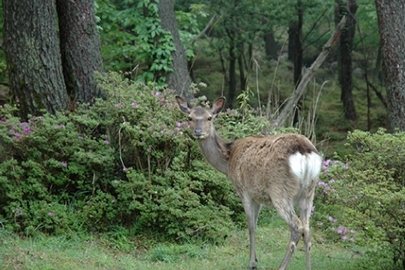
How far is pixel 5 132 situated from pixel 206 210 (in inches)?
111

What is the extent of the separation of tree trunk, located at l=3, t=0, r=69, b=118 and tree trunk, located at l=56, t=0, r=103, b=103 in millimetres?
498

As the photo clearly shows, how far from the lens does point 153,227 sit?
9.02m

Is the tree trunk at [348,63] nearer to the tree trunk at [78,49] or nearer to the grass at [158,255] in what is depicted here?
the tree trunk at [78,49]

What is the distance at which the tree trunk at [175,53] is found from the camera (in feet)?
46.7

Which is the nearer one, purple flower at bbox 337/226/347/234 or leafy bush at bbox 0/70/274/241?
purple flower at bbox 337/226/347/234

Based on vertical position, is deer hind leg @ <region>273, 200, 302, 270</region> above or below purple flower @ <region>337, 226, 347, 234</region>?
above

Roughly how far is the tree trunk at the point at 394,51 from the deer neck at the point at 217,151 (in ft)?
10.1

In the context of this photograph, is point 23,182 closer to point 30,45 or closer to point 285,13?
point 30,45

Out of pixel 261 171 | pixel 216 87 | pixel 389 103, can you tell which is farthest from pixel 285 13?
pixel 261 171

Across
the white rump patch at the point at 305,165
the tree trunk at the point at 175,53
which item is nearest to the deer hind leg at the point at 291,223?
the white rump patch at the point at 305,165

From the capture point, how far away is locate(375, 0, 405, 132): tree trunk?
10.0m

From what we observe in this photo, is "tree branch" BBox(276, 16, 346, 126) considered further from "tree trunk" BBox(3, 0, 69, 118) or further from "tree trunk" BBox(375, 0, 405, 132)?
"tree trunk" BBox(3, 0, 69, 118)

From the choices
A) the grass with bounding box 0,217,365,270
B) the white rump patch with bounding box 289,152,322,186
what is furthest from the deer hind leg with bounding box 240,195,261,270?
the white rump patch with bounding box 289,152,322,186

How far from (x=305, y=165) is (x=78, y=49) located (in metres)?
4.70
